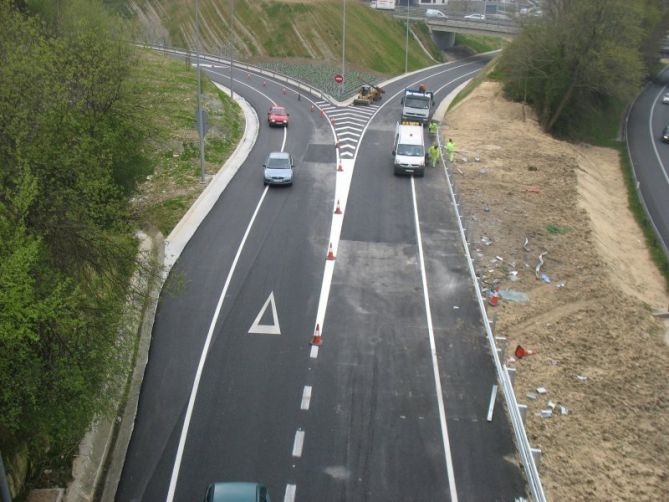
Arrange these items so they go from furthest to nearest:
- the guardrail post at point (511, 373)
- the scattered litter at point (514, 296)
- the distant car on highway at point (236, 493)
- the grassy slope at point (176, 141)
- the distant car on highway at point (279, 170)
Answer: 1. the distant car on highway at point (279, 170)
2. the grassy slope at point (176, 141)
3. the scattered litter at point (514, 296)
4. the guardrail post at point (511, 373)
5. the distant car on highway at point (236, 493)

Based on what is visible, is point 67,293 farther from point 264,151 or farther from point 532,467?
point 264,151

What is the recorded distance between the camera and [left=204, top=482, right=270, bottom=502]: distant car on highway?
12.1 metres

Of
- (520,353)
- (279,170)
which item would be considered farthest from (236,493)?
(279,170)

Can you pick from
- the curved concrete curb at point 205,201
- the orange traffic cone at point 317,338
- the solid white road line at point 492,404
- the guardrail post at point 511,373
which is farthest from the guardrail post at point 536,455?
the curved concrete curb at point 205,201

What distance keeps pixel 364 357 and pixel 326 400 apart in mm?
2271

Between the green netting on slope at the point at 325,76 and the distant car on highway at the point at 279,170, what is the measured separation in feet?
81.3

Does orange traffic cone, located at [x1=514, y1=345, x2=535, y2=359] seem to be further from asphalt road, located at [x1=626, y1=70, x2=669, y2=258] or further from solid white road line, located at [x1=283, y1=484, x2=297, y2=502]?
asphalt road, located at [x1=626, y1=70, x2=669, y2=258]

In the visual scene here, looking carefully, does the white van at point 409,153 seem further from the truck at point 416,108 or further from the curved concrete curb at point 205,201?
the truck at point 416,108

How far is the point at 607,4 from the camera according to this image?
44.3 m

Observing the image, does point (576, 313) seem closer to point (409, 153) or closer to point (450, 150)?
point (409, 153)

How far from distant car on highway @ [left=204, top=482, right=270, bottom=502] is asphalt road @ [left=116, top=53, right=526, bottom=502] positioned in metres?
1.36

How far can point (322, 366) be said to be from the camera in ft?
58.5

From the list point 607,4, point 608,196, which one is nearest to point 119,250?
point 608,196

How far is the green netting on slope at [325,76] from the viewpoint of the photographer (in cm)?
5792
